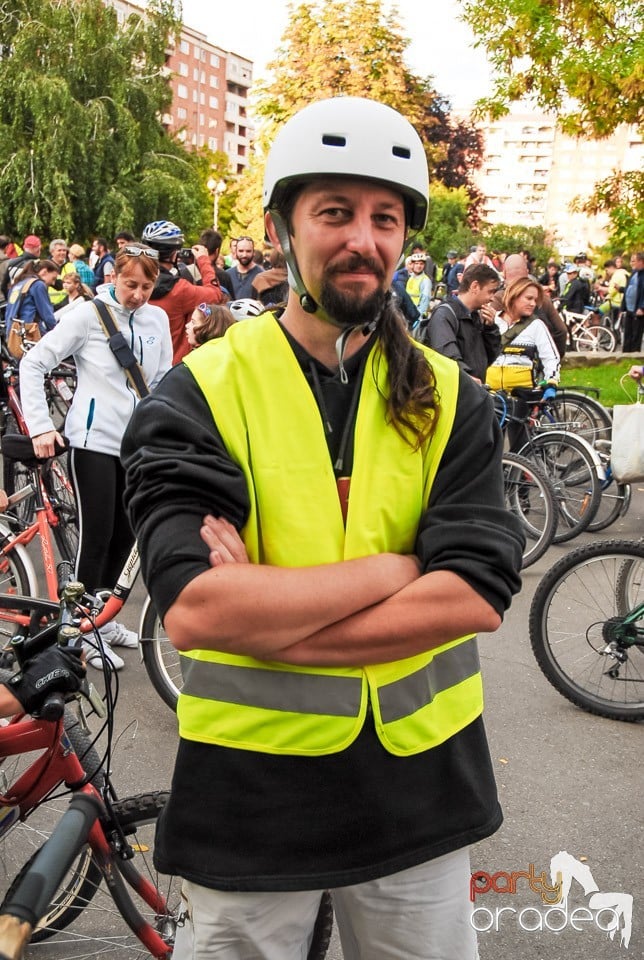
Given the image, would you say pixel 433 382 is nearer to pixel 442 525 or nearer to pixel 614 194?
pixel 442 525

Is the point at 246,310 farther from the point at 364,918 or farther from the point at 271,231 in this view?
the point at 364,918

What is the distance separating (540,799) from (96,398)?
2.60 m

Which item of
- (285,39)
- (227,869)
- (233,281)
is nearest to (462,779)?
(227,869)

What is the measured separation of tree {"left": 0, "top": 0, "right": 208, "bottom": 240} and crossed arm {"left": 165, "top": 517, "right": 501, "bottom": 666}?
2995cm

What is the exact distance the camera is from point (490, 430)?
181 cm

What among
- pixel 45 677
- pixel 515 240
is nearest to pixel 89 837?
pixel 45 677

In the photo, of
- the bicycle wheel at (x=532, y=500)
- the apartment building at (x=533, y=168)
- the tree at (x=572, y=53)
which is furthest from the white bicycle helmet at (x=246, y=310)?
the apartment building at (x=533, y=168)

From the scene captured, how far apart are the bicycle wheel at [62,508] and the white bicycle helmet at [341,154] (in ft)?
11.0

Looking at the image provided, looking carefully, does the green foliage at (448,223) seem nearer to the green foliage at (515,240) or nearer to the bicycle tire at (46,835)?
the green foliage at (515,240)

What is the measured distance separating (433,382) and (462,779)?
0.70 m

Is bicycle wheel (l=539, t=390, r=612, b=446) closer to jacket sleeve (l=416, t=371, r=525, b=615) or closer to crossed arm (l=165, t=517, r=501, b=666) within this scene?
jacket sleeve (l=416, t=371, r=525, b=615)

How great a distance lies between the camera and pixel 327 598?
160 cm

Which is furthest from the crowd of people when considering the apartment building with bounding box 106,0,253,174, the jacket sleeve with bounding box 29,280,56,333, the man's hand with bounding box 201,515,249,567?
the apartment building with bounding box 106,0,253,174

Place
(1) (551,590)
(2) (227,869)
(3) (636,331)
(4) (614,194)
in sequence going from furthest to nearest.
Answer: (3) (636,331) < (4) (614,194) < (1) (551,590) < (2) (227,869)
